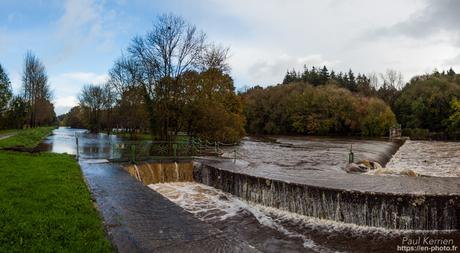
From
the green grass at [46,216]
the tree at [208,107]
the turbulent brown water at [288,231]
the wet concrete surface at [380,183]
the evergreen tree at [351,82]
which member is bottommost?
the turbulent brown water at [288,231]

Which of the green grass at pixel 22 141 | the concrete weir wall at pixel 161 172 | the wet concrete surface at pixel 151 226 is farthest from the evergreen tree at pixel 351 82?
the wet concrete surface at pixel 151 226

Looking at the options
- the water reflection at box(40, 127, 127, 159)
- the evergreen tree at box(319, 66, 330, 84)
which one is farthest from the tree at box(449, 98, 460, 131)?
the water reflection at box(40, 127, 127, 159)

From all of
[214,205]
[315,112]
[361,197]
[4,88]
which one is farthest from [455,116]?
[4,88]

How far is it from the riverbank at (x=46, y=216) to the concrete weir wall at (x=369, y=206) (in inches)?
275

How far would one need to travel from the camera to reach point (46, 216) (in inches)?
282

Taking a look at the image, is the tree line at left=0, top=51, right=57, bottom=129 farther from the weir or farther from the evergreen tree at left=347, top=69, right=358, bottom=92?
the evergreen tree at left=347, top=69, right=358, bottom=92

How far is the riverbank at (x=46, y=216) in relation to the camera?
5.78 meters

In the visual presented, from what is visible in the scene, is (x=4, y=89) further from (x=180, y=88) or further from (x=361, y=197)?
(x=361, y=197)

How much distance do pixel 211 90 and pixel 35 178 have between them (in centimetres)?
2336

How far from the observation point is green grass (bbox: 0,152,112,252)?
228 inches

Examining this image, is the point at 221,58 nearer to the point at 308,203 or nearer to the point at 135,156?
the point at 135,156

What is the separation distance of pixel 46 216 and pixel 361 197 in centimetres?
913

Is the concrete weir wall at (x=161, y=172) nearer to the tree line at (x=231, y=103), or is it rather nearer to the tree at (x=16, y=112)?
the tree line at (x=231, y=103)

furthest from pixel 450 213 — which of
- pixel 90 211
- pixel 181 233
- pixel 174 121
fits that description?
pixel 174 121
